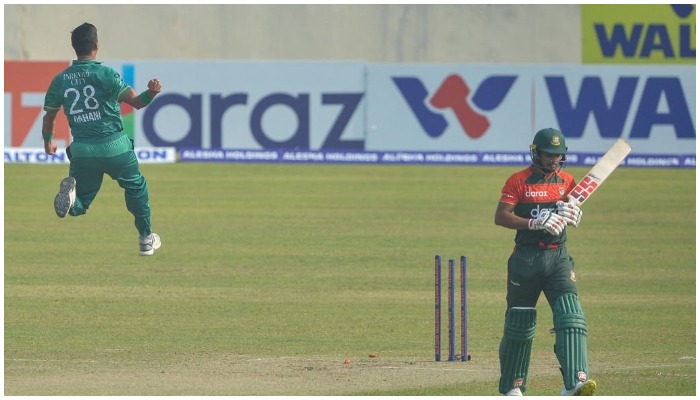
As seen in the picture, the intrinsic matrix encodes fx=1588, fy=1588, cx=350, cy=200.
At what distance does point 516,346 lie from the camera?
11633 millimetres

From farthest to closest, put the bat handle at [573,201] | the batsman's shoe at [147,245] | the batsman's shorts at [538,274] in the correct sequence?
the batsman's shoe at [147,245], the batsman's shorts at [538,274], the bat handle at [573,201]

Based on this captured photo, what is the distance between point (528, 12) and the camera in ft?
145

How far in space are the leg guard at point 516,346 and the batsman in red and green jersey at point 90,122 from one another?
9.39ft

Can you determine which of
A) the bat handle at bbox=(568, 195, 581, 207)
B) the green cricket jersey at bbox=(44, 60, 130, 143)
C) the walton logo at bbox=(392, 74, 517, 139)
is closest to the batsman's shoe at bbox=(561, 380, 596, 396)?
the bat handle at bbox=(568, 195, 581, 207)

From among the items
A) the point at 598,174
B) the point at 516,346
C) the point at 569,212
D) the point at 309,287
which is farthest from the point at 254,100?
the point at 569,212

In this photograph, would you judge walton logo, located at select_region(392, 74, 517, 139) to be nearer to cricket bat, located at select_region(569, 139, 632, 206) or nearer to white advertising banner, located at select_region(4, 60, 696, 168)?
white advertising banner, located at select_region(4, 60, 696, 168)

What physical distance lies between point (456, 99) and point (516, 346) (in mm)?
28570

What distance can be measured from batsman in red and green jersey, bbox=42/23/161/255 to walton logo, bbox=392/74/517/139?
93.0 feet

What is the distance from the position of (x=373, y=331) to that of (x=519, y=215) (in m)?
5.75

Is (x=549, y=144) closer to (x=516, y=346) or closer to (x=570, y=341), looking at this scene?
(x=570, y=341)

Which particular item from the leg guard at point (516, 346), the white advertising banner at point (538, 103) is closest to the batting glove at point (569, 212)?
the leg guard at point (516, 346)

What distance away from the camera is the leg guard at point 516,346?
11.5 meters

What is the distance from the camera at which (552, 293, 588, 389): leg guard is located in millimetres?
11250

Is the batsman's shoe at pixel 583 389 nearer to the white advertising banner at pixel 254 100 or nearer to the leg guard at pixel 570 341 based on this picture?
the leg guard at pixel 570 341
